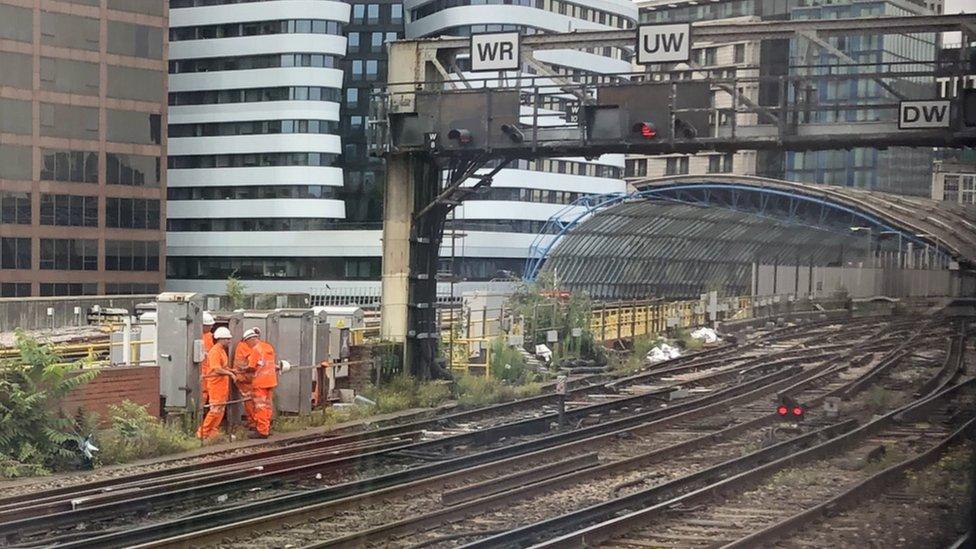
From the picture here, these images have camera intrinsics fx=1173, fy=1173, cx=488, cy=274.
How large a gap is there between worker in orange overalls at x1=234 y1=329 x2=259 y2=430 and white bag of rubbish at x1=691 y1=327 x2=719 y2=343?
11.1 meters

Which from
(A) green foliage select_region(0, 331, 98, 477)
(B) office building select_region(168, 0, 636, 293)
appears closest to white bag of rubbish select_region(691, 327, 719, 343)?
(B) office building select_region(168, 0, 636, 293)

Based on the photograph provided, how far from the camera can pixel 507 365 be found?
21.4m

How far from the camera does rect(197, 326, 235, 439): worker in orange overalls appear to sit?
14.9m

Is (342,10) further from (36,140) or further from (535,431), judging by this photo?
(535,431)

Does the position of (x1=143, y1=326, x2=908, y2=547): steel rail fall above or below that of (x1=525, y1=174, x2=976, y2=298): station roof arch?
below

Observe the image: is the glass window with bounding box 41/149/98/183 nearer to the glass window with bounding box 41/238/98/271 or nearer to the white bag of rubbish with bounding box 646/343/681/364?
the glass window with bounding box 41/238/98/271

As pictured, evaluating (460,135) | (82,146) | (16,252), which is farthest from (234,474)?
(16,252)

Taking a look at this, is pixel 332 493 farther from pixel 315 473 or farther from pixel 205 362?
pixel 205 362

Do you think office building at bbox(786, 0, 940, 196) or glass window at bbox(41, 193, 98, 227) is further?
glass window at bbox(41, 193, 98, 227)

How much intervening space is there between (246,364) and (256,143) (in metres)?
8.34

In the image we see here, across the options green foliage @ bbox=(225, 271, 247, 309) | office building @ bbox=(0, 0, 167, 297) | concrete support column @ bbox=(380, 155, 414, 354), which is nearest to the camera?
concrete support column @ bbox=(380, 155, 414, 354)

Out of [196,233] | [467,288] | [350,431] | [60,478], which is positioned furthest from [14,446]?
[467,288]

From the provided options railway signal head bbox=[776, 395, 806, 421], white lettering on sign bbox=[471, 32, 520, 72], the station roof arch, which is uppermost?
white lettering on sign bbox=[471, 32, 520, 72]

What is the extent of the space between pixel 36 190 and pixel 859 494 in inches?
595
